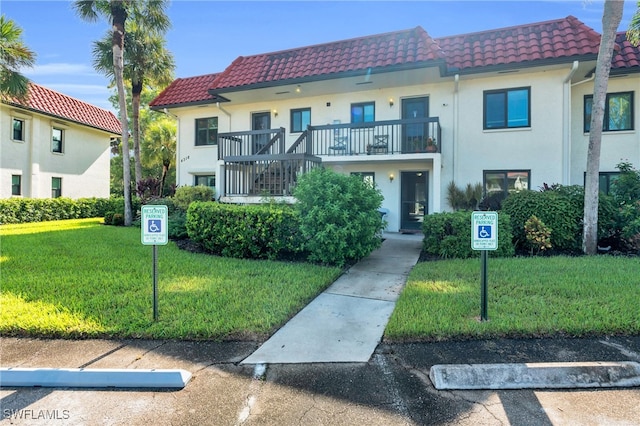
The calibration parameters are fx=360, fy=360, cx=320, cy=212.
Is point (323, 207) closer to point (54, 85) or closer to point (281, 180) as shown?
point (281, 180)

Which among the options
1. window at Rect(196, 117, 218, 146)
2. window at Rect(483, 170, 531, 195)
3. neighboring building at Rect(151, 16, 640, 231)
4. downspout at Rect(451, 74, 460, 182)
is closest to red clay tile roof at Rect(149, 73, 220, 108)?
window at Rect(196, 117, 218, 146)

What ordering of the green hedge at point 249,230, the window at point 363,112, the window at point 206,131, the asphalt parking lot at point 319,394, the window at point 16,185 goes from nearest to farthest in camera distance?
the asphalt parking lot at point 319,394 < the green hedge at point 249,230 < the window at point 363,112 < the window at point 206,131 < the window at point 16,185

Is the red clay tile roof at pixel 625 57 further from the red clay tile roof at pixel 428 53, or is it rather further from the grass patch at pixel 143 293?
the grass patch at pixel 143 293

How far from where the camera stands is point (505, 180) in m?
12.5

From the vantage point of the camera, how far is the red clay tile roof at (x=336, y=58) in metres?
12.5

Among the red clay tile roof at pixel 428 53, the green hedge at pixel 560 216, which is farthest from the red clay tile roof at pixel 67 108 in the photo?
the green hedge at pixel 560 216

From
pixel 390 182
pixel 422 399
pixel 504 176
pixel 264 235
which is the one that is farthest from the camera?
pixel 390 182

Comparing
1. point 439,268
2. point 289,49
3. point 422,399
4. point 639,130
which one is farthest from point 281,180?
point 639,130

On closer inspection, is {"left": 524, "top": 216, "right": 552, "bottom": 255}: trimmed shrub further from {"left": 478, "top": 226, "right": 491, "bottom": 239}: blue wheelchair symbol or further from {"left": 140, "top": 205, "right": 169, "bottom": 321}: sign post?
{"left": 140, "top": 205, "right": 169, "bottom": 321}: sign post

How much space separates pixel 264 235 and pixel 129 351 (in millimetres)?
4510

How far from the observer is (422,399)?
316 centimetres

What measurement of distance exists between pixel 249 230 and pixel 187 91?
464 inches

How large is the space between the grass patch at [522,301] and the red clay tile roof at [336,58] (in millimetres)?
7573

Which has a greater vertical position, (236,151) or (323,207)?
(236,151)
